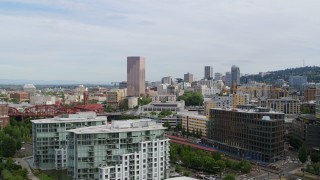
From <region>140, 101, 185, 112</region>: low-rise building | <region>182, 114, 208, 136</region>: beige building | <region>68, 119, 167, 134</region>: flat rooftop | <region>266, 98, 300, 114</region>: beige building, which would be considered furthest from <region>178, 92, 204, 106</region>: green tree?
<region>68, 119, 167, 134</region>: flat rooftop

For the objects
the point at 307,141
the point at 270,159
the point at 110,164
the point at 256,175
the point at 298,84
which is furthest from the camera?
the point at 298,84

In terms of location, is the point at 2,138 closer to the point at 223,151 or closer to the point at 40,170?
the point at 40,170

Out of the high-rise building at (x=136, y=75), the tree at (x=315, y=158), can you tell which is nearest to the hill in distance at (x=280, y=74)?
the high-rise building at (x=136, y=75)

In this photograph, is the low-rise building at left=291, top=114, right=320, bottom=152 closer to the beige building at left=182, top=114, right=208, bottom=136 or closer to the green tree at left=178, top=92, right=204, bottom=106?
the beige building at left=182, top=114, right=208, bottom=136

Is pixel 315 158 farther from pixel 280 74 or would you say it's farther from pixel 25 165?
pixel 280 74

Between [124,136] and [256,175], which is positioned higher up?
[124,136]

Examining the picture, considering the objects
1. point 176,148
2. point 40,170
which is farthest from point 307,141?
point 40,170

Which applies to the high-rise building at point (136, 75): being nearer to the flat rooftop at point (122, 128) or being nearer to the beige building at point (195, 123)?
the beige building at point (195, 123)
